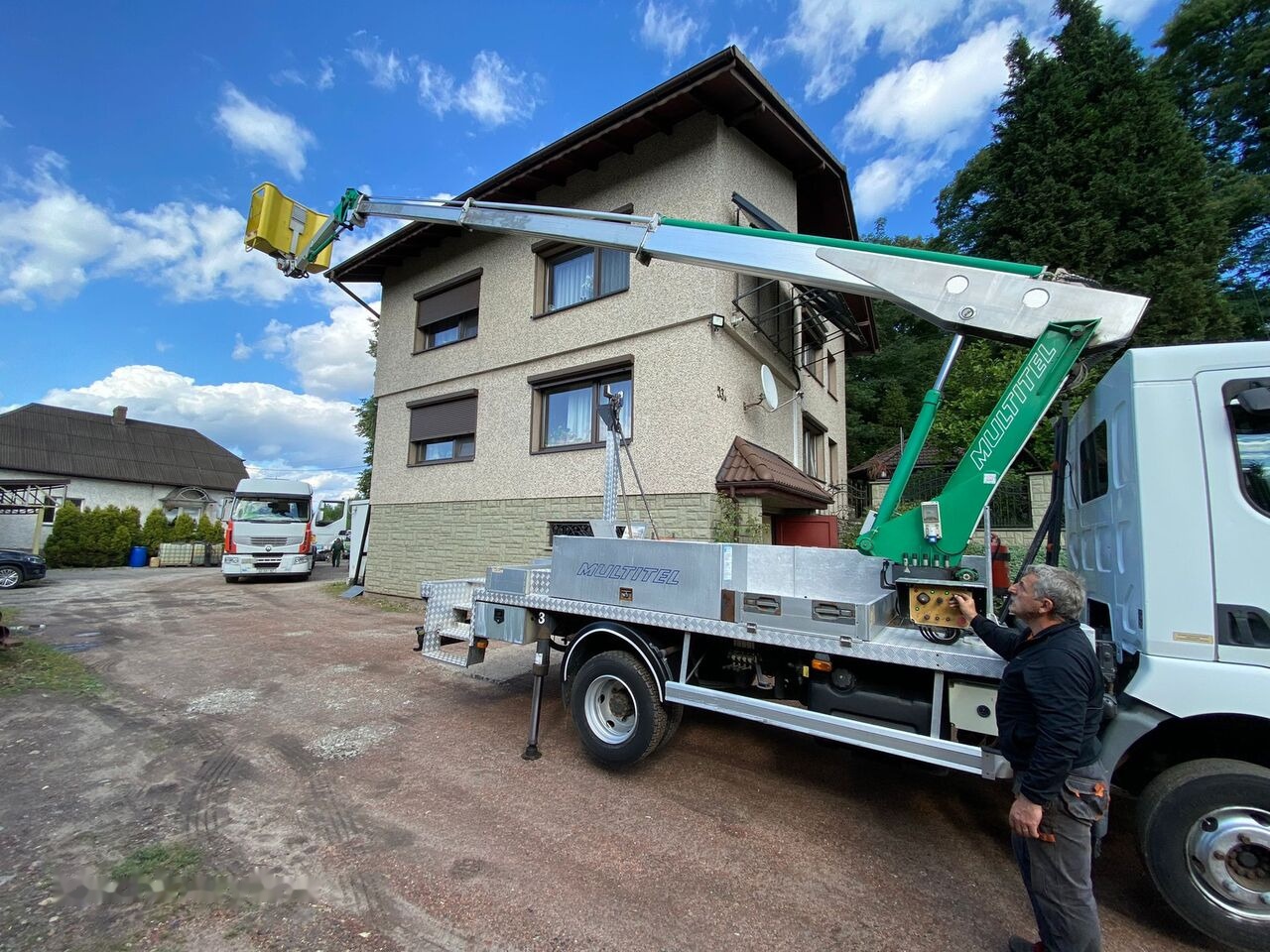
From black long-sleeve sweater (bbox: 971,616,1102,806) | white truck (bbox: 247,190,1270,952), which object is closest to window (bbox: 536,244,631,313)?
white truck (bbox: 247,190,1270,952)

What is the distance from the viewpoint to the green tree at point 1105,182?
625 inches

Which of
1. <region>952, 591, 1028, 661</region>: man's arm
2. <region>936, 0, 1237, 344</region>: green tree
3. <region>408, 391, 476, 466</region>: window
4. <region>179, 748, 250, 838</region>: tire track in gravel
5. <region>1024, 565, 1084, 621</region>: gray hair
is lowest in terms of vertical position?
<region>179, 748, 250, 838</region>: tire track in gravel

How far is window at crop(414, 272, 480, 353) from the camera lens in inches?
484

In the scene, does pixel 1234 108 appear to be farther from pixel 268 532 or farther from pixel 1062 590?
pixel 268 532

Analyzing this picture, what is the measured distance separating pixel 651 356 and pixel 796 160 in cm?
487

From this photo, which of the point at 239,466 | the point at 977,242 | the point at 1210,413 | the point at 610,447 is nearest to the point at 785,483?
the point at 610,447

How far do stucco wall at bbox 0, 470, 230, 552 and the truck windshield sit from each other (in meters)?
12.6

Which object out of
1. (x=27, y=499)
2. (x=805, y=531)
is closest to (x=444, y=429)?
(x=805, y=531)

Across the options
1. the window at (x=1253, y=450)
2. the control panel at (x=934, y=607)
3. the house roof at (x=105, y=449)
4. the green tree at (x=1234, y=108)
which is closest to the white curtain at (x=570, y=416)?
the control panel at (x=934, y=607)

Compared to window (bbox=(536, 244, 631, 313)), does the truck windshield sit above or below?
below

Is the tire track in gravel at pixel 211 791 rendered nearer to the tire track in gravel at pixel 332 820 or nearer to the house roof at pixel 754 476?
the tire track in gravel at pixel 332 820

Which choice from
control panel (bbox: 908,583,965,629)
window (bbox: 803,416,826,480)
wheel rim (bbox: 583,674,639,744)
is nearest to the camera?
control panel (bbox: 908,583,965,629)

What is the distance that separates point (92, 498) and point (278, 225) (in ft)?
Result: 97.7

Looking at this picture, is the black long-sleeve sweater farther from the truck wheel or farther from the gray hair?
the truck wheel
